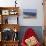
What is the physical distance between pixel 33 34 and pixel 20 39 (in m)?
0.41

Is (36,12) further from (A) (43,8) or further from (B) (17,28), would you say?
(B) (17,28)

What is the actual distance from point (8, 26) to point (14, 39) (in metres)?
0.40

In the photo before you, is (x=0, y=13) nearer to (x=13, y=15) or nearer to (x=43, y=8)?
(x=13, y=15)

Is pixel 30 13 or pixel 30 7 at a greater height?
pixel 30 7

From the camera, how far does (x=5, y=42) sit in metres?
4.47

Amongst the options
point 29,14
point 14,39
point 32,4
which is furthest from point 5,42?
point 32,4

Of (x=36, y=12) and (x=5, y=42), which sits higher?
(x=36, y=12)

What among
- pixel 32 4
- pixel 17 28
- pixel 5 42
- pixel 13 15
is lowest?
pixel 5 42

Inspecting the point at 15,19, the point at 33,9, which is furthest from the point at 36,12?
the point at 15,19

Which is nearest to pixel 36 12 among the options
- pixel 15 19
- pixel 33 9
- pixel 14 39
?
pixel 33 9

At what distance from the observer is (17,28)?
452cm

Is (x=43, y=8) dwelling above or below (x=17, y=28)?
above

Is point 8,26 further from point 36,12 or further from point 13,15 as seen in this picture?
point 36,12

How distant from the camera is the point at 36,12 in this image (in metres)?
4.61
